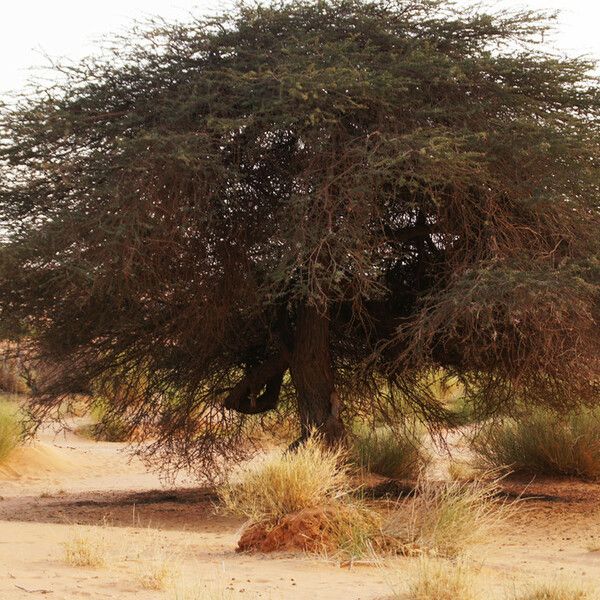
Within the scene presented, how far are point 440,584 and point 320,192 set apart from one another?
18.0 ft

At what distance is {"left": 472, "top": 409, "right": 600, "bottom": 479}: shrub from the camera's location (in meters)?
17.9

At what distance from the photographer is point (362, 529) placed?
958cm

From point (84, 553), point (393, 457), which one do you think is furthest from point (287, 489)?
point (393, 457)

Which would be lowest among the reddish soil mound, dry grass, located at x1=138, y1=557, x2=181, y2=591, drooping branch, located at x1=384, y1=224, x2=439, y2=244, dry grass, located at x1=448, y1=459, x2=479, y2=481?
dry grass, located at x1=448, y1=459, x2=479, y2=481

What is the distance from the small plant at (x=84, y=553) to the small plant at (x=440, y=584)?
8.06 ft

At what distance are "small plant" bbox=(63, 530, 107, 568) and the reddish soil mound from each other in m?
1.46

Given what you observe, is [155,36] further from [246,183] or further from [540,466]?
[540,466]

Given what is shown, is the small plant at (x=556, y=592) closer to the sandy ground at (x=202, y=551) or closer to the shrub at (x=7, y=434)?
the sandy ground at (x=202, y=551)

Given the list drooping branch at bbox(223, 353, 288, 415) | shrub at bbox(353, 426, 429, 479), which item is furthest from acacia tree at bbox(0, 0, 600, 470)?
shrub at bbox(353, 426, 429, 479)

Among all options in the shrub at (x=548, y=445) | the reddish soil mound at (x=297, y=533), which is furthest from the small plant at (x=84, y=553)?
the shrub at (x=548, y=445)

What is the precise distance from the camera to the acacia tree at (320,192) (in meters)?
11.9

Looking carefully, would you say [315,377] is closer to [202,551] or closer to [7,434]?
[202,551]

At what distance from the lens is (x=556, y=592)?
722 cm

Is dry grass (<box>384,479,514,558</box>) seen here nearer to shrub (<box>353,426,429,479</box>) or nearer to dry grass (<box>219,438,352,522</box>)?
dry grass (<box>219,438,352,522</box>)
